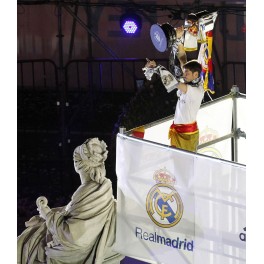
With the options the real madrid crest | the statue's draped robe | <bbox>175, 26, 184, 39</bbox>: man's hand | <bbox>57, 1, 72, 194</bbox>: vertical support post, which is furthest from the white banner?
<bbox>175, 26, 184, 39</bbox>: man's hand

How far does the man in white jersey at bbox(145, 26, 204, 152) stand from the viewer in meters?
4.71

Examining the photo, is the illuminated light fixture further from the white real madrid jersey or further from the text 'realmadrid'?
the text 'realmadrid'

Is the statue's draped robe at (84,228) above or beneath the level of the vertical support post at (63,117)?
beneath

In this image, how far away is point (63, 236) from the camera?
4.95 meters

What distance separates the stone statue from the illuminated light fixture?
0.48m

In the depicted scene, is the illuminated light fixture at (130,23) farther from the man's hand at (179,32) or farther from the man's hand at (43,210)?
the man's hand at (43,210)

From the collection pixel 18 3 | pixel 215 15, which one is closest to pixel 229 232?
pixel 215 15

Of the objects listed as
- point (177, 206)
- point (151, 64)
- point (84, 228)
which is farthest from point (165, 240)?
point (151, 64)

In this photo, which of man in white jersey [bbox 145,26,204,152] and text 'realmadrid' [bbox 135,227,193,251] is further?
man in white jersey [bbox 145,26,204,152]

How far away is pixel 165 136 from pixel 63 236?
604 millimetres

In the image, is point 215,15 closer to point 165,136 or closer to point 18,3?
point 165,136

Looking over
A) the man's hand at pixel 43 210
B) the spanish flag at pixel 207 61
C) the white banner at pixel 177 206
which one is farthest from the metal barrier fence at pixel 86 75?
the man's hand at pixel 43 210

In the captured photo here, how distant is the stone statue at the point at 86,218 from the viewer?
16.1 ft

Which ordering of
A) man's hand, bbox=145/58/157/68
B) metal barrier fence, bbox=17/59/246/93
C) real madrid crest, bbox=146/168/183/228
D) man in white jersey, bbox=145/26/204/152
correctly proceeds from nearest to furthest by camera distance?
1. real madrid crest, bbox=146/168/183/228
2. man in white jersey, bbox=145/26/204/152
3. man's hand, bbox=145/58/157/68
4. metal barrier fence, bbox=17/59/246/93
